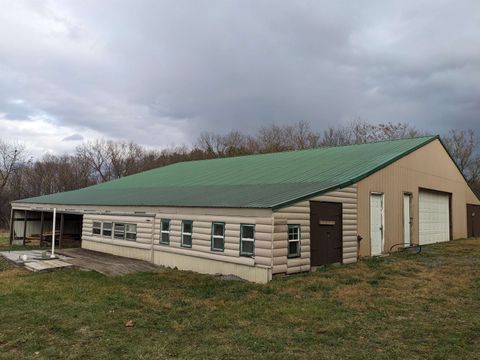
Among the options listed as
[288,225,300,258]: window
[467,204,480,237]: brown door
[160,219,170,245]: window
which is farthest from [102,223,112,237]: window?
[467,204,480,237]: brown door

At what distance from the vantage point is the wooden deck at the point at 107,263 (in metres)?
15.0

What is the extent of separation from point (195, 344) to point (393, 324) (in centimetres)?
381

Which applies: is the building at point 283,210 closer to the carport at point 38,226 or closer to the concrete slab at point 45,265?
the carport at point 38,226

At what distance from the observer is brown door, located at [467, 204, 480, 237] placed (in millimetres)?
29875

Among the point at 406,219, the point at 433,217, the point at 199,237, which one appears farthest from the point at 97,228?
the point at 433,217

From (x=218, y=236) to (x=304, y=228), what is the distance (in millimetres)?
2790

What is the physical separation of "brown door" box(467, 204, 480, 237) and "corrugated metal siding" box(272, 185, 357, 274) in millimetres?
18043

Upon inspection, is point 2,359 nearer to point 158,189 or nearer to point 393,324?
point 393,324

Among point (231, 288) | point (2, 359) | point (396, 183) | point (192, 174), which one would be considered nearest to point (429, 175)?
Answer: point (396, 183)

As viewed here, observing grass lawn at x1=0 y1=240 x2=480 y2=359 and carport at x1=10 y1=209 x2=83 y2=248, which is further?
carport at x1=10 y1=209 x2=83 y2=248

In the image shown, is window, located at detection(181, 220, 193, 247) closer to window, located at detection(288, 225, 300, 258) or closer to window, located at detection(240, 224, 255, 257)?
window, located at detection(240, 224, 255, 257)

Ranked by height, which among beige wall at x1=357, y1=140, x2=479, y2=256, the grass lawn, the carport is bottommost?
the grass lawn

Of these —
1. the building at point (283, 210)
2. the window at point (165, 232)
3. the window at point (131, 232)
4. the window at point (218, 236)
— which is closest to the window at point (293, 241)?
the building at point (283, 210)

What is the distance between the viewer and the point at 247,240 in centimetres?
1277
